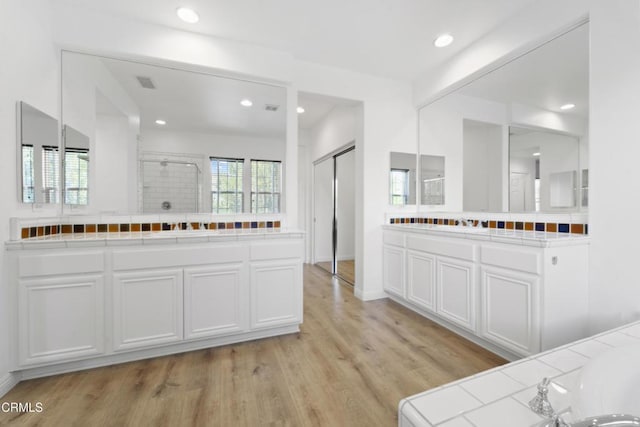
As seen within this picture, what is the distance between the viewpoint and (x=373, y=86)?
126 inches

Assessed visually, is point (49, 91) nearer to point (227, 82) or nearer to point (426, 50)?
point (227, 82)

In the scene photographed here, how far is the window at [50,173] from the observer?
6.39 ft

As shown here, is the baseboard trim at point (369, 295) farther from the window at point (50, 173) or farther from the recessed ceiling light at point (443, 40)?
the window at point (50, 173)

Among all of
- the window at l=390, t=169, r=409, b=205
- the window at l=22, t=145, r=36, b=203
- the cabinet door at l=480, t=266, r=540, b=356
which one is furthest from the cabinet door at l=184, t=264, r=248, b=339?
the window at l=390, t=169, r=409, b=205

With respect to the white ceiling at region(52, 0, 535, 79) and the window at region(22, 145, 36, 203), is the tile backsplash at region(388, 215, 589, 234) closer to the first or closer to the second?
the white ceiling at region(52, 0, 535, 79)

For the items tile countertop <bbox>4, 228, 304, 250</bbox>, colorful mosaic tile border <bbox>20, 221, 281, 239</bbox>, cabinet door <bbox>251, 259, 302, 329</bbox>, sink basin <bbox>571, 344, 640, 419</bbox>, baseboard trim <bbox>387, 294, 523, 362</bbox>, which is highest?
colorful mosaic tile border <bbox>20, 221, 281, 239</bbox>

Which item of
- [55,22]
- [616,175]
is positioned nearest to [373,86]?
[616,175]

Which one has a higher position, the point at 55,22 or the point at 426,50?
the point at 426,50

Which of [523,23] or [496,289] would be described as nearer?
[496,289]

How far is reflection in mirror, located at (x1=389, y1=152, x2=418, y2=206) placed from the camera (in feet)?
10.9

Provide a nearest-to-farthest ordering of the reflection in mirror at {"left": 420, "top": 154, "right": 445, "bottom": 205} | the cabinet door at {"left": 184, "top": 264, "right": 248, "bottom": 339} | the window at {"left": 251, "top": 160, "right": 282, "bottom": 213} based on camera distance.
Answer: the cabinet door at {"left": 184, "top": 264, "right": 248, "bottom": 339}
the window at {"left": 251, "top": 160, "right": 282, "bottom": 213}
the reflection in mirror at {"left": 420, "top": 154, "right": 445, "bottom": 205}

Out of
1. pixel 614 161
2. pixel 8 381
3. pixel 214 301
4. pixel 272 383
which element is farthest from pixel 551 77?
pixel 8 381

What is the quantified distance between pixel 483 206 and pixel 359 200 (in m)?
1.25

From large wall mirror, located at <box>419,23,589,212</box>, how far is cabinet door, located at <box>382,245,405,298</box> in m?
0.77
